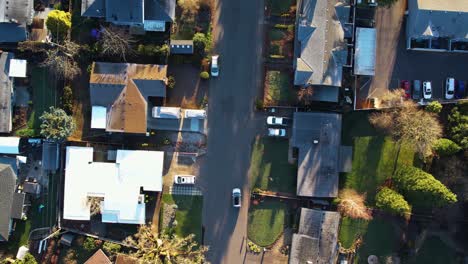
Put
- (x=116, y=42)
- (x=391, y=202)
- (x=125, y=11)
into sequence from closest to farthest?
(x=391, y=202) → (x=125, y=11) → (x=116, y=42)

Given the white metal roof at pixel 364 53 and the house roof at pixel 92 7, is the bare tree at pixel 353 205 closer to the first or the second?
the white metal roof at pixel 364 53

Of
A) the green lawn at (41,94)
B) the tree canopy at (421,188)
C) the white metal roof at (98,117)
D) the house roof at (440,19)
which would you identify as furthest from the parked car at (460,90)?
the green lawn at (41,94)

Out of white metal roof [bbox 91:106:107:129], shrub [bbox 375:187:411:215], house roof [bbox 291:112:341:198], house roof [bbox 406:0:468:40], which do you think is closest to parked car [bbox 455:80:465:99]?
house roof [bbox 406:0:468:40]

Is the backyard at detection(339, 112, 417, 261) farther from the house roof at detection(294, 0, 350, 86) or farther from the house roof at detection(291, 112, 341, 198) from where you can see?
the house roof at detection(294, 0, 350, 86)

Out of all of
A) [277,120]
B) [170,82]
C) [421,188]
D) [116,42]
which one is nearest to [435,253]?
[421,188]

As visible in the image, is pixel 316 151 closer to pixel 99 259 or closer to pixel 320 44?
pixel 320 44

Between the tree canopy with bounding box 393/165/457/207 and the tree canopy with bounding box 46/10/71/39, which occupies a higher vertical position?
the tree canopy with bounding box 46/10/71/39
